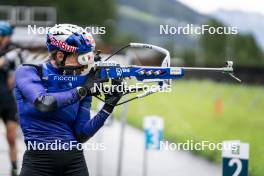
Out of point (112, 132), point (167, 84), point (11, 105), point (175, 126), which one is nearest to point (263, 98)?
point (175, 126)

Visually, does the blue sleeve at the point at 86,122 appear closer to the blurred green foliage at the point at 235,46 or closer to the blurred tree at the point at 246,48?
the blurred green foliage at the point at 235,46

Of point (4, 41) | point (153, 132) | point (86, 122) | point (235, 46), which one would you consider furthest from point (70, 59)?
point (235, 46)

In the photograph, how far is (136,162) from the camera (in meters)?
14.2

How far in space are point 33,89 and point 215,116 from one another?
60.2 ft

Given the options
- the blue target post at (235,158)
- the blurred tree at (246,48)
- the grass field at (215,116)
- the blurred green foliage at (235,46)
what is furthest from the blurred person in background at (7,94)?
the blurred tree at (246,48)

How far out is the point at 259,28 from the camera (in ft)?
99.1

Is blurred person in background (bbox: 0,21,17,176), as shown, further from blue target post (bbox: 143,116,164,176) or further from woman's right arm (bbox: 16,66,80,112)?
woman's right arm (bbox: 16,66,80,112)

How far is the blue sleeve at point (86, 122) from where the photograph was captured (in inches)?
238

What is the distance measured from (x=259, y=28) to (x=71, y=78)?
25005mm

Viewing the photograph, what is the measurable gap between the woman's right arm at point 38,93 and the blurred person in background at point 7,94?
17.8 feet

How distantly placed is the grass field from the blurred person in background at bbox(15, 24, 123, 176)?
261 inches

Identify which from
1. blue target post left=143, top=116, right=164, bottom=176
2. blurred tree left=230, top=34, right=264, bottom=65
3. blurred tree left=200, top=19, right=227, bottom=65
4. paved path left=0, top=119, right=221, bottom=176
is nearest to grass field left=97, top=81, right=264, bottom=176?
paved path left=0, top=119, right=221, bottom=176

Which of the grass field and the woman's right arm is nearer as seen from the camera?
the woman's right arm

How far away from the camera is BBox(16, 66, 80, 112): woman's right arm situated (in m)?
5.59
